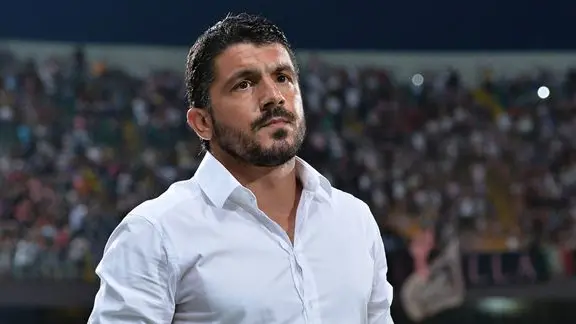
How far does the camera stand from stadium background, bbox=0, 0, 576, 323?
4.41 meters

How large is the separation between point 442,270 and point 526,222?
694 millimetres

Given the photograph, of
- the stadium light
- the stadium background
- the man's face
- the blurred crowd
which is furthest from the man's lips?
the stadium light

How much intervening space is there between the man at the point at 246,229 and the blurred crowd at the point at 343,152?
11.3 ft

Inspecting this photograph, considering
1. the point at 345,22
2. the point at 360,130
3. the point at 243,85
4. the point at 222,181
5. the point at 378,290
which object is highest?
the point at 345,22

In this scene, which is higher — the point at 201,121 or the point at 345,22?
the point at 345,22

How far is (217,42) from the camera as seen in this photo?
3.24 feet

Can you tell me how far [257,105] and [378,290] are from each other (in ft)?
0.91

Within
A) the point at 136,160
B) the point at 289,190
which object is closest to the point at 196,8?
the point at 136,160

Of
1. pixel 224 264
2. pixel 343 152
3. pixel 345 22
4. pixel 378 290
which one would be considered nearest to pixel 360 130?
pixel 343 152

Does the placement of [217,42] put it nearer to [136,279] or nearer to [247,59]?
[247,59]

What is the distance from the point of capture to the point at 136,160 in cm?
478

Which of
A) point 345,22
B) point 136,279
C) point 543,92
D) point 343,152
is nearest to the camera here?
point 136,279

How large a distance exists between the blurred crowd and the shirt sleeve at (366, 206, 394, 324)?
336 cm

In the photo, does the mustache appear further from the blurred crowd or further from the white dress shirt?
the blurred crowd
